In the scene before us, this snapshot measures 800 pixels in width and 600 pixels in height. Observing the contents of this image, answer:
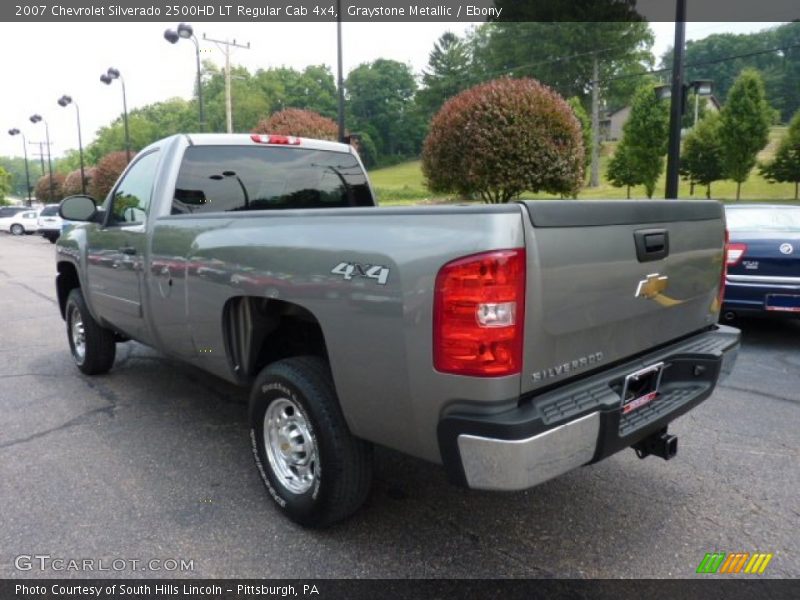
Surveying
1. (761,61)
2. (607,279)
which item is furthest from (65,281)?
(761,61)

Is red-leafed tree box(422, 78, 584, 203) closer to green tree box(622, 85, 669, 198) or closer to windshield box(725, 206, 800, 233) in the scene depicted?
windshield box(725, 206, 800, 233)

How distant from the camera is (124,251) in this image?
170 inches

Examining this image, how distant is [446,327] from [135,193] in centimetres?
331

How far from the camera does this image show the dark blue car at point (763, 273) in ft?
20.2

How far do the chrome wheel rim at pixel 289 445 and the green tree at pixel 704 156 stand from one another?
42918 millimetres

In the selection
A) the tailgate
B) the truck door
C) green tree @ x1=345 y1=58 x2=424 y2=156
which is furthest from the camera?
green tree @ x1=345 y1=58 x2=424 y2=156

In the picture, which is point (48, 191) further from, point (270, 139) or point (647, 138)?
point (270, 139)

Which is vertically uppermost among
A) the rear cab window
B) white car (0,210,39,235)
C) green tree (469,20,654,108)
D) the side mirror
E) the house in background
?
green tree (469,20,654,108)

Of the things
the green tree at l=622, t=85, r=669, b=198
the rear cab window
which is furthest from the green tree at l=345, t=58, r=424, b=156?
the rear cab window

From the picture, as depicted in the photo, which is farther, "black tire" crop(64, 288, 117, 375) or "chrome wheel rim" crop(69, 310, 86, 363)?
"chrome wheel rim" crop(69, 310, 86, 363)

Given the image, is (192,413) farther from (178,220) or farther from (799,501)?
(799,501)

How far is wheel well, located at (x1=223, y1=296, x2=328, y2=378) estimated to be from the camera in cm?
315

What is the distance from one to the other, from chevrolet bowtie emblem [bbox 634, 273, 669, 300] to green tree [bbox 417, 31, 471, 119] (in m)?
83.6

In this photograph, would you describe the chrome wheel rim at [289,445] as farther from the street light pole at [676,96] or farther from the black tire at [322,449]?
the street light pole at [676,96]
